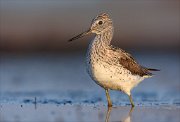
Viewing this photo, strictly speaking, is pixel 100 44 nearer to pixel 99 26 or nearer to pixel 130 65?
pixel 99 26

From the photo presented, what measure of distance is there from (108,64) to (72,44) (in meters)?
11.1

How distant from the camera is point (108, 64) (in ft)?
41.2

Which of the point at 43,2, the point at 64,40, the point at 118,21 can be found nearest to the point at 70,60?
the point at 64,40

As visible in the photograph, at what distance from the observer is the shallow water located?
1183cm

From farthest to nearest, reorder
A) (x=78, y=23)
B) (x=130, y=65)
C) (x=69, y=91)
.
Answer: (x=78, y=23) → (x=69, y=91) → (x=130, y=65)

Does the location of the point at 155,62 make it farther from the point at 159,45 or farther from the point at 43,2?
the point at 43,2

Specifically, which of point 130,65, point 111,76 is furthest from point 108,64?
point 130,65

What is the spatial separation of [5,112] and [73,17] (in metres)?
16.4

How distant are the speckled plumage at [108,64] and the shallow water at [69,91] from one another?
1.62 feet

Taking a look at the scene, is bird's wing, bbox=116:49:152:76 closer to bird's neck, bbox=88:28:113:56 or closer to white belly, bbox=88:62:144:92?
white belly, bbox=88:62:144:92

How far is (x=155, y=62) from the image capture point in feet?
69.5

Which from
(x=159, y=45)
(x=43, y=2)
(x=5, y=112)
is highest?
(x=43, y=2)

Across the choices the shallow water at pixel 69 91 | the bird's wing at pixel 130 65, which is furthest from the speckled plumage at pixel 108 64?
the shallow water at pixel 69 91

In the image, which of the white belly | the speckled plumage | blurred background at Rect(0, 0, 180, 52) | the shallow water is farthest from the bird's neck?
blurred background at Rect(0, 0, 180, 52)
